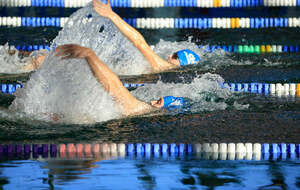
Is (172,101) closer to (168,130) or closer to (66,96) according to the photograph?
(168,130)

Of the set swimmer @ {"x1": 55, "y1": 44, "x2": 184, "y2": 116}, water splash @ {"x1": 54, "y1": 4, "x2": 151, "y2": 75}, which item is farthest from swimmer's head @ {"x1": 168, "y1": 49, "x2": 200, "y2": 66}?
swimmer @ {"x1": 55, "y1": 44, "x2": 184, "y2": 116}

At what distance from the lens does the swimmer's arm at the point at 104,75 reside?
13.9 ft

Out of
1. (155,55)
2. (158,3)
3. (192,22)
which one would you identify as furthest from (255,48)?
(158,3)

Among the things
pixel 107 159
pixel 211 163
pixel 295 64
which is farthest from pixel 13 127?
pixel 295 64

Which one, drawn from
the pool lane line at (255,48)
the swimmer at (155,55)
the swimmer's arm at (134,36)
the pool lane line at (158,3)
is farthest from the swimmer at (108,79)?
the pool lane line at (158,3)

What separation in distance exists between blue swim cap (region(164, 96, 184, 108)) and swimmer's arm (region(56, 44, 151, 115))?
32cm

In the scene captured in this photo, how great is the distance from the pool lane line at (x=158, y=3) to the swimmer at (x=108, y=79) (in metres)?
4.88

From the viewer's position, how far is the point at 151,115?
15.1 ft

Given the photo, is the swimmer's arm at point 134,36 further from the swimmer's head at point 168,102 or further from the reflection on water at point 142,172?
the reflection on water at point 142,172

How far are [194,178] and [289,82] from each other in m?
3.20

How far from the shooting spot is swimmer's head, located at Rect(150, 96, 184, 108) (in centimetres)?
473

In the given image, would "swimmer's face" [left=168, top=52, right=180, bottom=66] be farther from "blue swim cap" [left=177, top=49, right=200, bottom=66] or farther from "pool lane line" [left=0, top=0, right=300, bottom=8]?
"pool lane line" [left=0, top=0, right=300, bottom=8]

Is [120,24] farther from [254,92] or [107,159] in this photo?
[107,159]

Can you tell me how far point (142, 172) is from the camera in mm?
3289
